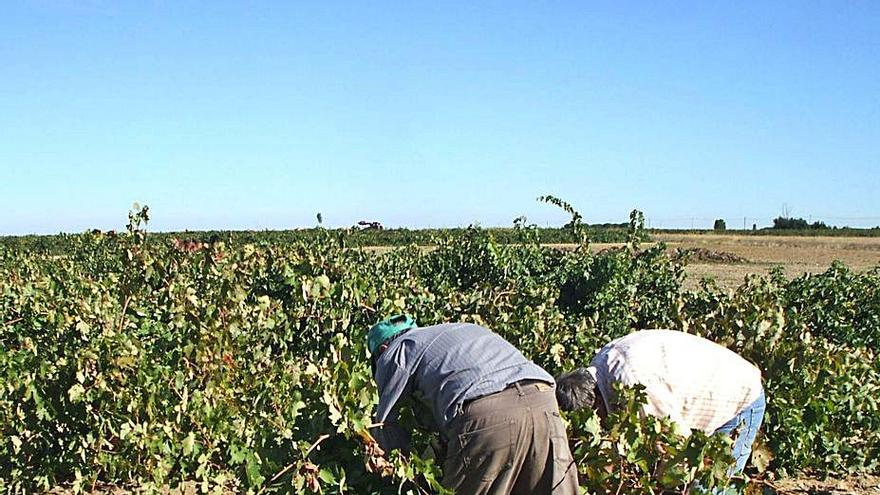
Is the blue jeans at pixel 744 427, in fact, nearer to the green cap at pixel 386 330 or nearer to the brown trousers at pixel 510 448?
the brown trousers at pixel 510 448

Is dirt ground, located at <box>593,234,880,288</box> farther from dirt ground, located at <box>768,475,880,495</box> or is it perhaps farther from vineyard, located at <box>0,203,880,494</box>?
vineyard, located at <box>0,203,880,494</box>

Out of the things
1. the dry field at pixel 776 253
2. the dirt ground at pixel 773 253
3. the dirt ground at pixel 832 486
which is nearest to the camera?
the dirt ground at pixel 832 486

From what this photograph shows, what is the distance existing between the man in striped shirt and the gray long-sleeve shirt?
0.43 meters

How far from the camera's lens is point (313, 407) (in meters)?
3.55

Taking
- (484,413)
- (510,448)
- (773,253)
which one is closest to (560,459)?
(510,448)

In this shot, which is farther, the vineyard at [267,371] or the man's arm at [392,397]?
the vineyard at [267,371]

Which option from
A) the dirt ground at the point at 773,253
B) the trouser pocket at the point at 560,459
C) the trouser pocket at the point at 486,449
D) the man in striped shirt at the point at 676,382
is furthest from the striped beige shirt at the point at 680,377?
the dirt ground at the point at 773,253

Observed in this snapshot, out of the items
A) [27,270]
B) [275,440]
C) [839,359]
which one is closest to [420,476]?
[275,440]

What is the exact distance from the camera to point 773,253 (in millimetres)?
41656

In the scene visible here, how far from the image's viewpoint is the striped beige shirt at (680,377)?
368 cm

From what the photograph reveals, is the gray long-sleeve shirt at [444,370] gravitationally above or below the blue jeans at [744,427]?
above

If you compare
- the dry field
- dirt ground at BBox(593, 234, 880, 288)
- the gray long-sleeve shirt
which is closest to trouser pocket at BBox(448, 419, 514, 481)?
the gray long-sleeve shirt

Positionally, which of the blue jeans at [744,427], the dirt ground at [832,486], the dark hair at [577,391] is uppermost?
the dark hair at [577,391]

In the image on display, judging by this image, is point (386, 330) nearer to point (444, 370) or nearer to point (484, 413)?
point (444, 370)
